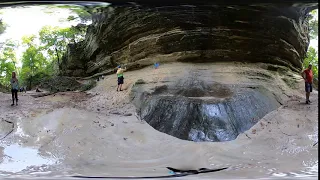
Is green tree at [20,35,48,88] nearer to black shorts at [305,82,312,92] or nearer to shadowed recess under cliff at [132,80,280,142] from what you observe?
shadowed recess under cliff at [132,80,280,142]

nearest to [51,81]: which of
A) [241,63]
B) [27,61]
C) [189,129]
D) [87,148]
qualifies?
[27,61]

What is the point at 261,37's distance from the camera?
1.03m

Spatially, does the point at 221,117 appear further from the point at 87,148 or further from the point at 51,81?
the point at 51,81

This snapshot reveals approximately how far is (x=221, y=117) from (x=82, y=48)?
22.7 inches

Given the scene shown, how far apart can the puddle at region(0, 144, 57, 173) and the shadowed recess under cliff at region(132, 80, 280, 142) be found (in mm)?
382

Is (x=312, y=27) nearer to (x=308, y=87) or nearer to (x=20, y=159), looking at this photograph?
(x=308, y=87)

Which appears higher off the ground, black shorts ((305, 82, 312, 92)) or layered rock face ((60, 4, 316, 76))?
layered rock face ((60, 4, 316, 76))

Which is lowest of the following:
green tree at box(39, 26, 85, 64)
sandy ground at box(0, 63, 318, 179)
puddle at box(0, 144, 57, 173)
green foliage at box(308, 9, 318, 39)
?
puddle at box(0, 144, 57, 173)

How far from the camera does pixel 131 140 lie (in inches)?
39.7

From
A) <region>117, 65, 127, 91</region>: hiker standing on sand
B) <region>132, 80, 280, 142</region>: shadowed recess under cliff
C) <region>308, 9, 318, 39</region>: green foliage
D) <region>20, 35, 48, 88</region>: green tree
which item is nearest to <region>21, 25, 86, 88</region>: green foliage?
<region>20, 35, 48, 88</region>: green tree

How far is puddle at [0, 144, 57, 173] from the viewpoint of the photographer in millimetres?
983

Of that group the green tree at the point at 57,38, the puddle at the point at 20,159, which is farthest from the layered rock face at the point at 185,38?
the puddle at the point at 20,159

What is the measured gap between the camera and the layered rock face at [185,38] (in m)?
0.99

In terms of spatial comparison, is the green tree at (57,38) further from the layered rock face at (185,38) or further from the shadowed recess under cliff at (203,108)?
the shadowed recess under cliff at (203,108)
